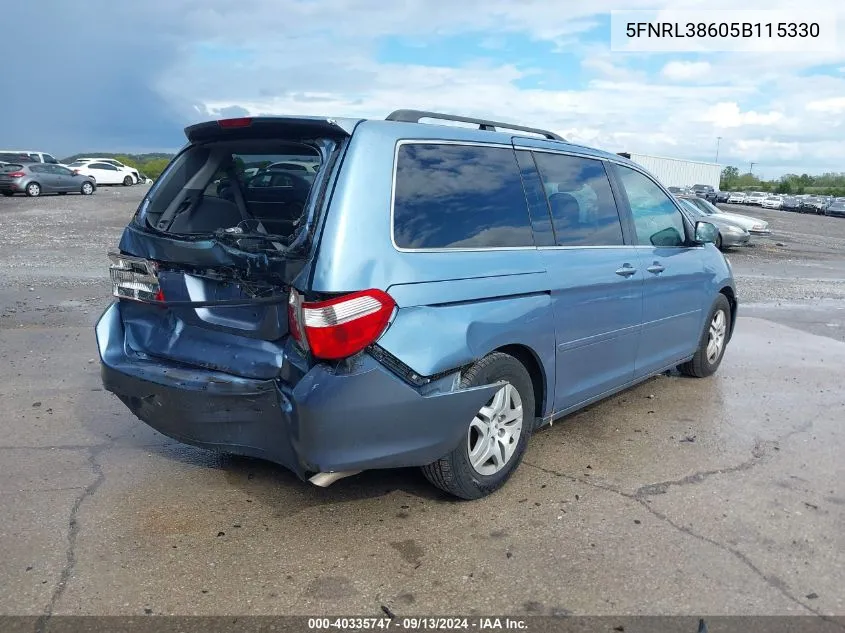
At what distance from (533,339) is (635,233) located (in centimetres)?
159

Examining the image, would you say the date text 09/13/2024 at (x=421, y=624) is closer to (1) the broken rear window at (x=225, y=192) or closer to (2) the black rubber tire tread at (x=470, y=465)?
(2) the black rubber tire tread at (x=470, y=465)

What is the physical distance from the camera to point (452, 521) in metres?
3.69

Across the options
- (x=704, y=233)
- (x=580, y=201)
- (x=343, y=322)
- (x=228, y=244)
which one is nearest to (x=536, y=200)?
(x=580, y=201)

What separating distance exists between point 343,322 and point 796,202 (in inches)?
2652

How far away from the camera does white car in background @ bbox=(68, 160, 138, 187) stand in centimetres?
4153

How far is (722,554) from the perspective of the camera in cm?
339

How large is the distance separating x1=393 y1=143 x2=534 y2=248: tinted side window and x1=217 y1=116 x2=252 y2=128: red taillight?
0.84 m

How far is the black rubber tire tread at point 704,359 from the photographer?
6.18m

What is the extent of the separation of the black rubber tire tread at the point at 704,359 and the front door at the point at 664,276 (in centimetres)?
18

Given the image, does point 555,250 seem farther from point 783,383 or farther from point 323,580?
point 783,383

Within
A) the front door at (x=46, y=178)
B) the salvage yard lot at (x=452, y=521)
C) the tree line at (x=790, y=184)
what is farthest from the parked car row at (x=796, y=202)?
the salvage yard lot at (x=452, y=521)

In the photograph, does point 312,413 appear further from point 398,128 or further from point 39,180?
point 39,180

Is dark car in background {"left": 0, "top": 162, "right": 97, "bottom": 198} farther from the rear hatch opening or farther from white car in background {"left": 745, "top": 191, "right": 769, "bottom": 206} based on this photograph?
white car in background {"left": 745, "top": 191, "right": 769, "bottom": 206}

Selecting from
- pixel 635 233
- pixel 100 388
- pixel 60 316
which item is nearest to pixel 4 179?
pixel 60 316
